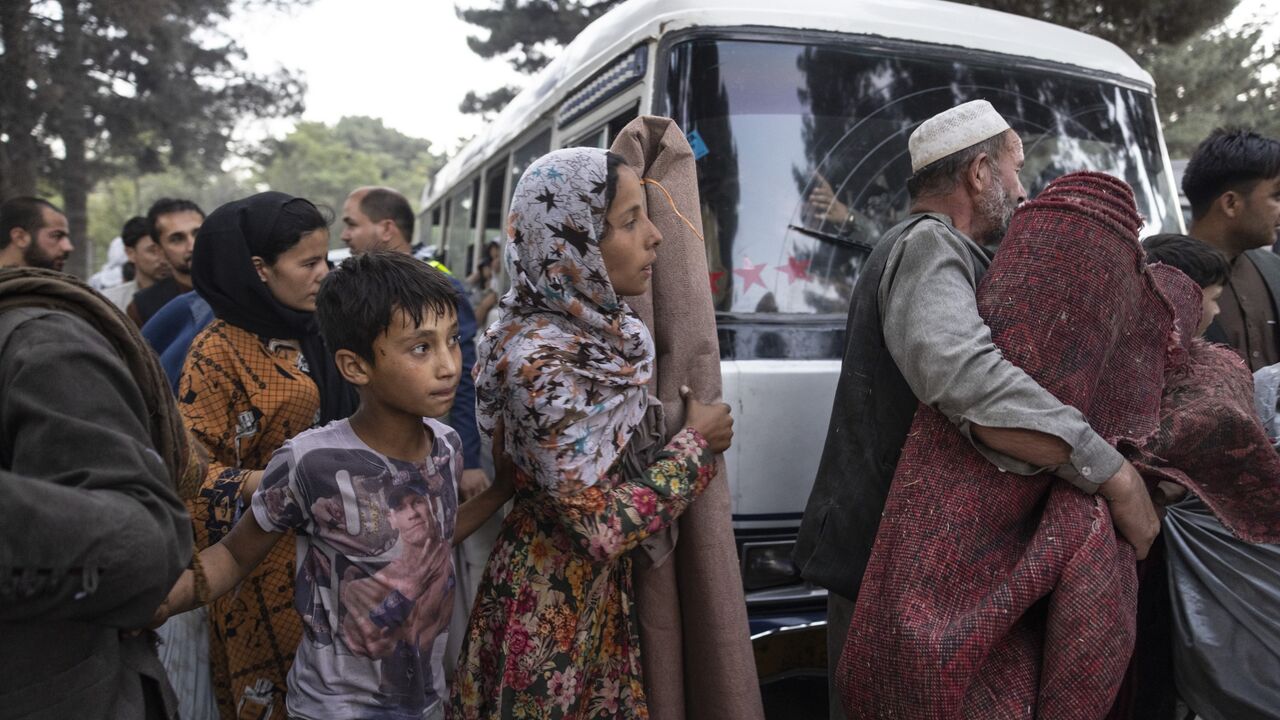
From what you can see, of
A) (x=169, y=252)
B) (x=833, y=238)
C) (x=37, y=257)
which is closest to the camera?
(x=833, y=238)

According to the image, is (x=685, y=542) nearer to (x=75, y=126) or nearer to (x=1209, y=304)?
(x=1209, y=304)

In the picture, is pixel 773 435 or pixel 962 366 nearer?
pixel 962 366

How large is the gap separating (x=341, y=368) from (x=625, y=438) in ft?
2.08

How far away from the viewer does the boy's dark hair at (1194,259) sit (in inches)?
108

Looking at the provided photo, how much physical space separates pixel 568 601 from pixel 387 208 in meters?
3.88

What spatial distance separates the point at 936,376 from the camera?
1.99m

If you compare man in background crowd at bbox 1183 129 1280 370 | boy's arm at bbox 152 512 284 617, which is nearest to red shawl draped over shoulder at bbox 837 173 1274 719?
boy's arm at bbox 152 512 284 617

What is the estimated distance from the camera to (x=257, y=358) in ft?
8.07

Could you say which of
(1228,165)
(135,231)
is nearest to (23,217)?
(135,231)

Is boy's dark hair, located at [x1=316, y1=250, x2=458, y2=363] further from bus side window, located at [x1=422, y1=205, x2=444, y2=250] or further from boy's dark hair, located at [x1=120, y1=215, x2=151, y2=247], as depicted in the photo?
bus side window, located at [x1=422, y1=205, x2=444, y2=250]

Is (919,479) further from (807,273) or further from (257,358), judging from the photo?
(257,358)

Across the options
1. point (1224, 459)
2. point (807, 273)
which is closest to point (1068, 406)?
point (1224, 459)

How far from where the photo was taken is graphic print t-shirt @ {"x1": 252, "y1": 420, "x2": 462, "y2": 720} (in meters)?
1.98

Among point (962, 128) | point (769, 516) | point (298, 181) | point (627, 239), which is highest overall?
point (298, 181)
